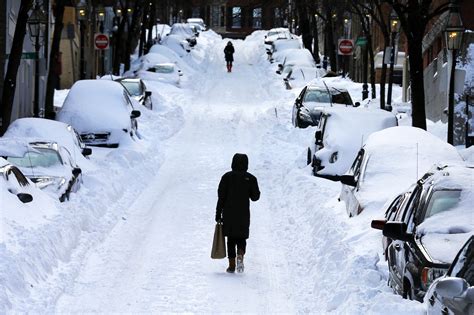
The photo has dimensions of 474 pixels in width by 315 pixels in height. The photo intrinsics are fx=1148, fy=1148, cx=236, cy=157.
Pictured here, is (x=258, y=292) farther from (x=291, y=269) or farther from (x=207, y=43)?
(x=207, y=43)

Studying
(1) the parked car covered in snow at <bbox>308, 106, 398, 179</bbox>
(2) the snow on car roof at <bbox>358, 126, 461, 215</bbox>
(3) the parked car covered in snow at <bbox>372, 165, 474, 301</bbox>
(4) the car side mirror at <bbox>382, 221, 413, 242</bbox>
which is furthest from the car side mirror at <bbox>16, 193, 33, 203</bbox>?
(1) the parked car covered in snow at <bbox>308, 106, 398, 179</bbox>

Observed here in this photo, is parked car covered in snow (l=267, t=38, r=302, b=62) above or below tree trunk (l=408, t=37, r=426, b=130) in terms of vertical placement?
below

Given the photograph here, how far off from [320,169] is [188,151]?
812 cm

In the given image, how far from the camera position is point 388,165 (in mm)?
18047

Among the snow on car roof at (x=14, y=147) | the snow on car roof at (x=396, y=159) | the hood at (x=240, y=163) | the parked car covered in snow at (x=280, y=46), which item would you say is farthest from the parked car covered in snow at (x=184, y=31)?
the hood at (x=240, y=163)

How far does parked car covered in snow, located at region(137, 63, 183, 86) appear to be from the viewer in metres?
54.4

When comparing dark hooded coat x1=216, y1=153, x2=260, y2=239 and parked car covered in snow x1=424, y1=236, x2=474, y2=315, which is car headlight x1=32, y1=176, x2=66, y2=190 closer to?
dark hooded coat x1=216, y1=153, x2=260, y2=239

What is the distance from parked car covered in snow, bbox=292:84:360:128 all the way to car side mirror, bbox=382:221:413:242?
23132mm

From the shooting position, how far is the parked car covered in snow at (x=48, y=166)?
19.5 m

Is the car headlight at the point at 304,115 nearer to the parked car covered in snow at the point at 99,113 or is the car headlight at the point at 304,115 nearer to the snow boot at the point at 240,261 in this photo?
the parked car covered in snow at the point at 99,113

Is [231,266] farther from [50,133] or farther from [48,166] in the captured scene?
[50,133]

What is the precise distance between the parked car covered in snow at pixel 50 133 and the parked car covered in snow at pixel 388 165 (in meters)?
7.35

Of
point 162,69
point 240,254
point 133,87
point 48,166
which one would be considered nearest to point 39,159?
point 48,166

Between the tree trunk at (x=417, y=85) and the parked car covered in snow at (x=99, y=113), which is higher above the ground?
the tree trunk at (x=417, y=85)
